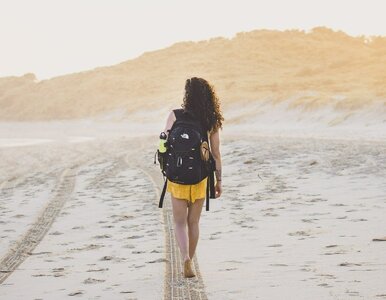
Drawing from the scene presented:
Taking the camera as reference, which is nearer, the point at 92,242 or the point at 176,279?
the point at 176,279

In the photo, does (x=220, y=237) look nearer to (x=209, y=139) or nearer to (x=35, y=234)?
(x=209, y=139)

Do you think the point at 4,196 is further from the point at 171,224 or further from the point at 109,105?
the point at 109,105

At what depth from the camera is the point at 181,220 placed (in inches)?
239

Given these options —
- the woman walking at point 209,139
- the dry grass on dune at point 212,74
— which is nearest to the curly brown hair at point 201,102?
the woman walking at point 209,139

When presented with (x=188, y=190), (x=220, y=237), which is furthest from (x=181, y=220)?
(x=220, y=237)

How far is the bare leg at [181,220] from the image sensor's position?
6.01 metres

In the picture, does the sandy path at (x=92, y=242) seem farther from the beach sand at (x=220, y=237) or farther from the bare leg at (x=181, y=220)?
the bare leg at (x=181, y=220)

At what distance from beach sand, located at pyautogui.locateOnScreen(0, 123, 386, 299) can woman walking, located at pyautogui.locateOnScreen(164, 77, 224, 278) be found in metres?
0.40

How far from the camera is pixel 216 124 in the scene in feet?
19.8

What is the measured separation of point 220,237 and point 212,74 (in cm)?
9875

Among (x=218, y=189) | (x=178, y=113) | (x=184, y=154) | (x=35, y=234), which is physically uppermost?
(x=178, y=113)

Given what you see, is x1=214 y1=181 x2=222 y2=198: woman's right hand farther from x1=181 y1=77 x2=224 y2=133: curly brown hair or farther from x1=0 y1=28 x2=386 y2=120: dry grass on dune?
x1=0 y1=28 x2=386 y2=120: dry grass on dune

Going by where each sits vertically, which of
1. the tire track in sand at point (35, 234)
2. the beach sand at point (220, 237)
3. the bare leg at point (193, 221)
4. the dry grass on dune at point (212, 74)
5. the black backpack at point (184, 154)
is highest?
the dry grass on dune at point (212, 74)

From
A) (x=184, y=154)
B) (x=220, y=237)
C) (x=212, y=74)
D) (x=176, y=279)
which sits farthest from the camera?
(x=212, y=74)
